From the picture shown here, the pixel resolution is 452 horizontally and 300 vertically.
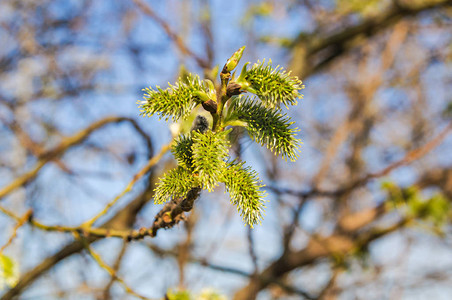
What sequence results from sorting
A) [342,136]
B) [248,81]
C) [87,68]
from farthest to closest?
[87,68] < [342,136] < [248,81]

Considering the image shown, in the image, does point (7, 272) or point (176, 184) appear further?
point (7, 272)

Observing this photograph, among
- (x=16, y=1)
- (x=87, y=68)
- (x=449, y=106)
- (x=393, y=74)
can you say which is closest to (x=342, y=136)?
(x=449, y=106)

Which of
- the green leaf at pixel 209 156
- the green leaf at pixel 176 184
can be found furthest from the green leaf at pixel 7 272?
the green leaf at pixel 209 156

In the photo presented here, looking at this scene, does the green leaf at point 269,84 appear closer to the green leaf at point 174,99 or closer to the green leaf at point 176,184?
the green leaf at point 174,99

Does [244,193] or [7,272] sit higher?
[7,272]

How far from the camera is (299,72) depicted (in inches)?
150

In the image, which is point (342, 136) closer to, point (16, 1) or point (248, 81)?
point (248, 81)

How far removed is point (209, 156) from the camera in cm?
79

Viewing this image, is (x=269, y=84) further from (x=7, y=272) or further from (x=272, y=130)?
(x=7, y=272)

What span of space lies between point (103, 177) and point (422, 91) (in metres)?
5.64

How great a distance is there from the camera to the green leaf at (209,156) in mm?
785

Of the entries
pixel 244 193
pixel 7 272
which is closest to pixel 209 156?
pixel 244 193

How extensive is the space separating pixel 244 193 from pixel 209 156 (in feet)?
0.37

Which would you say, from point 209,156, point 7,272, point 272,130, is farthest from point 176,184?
point 7,272
